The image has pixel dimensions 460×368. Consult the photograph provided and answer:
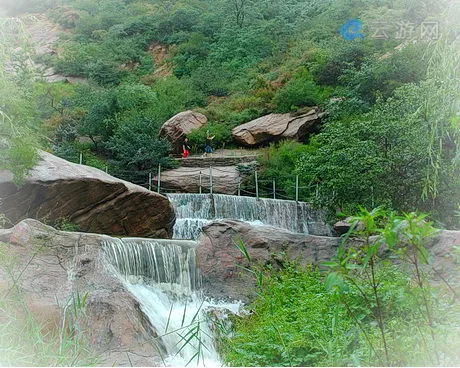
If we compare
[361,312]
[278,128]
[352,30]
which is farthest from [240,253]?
[352,30]

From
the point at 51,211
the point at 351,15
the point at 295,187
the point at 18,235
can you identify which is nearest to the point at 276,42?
the point at 351,15

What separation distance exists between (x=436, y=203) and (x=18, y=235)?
21.3ft

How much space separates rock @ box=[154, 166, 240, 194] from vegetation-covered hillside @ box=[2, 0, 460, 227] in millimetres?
643

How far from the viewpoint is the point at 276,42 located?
23.2 metres

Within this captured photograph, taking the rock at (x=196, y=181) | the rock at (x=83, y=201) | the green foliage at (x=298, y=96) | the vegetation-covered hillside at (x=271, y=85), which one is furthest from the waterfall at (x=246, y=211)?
the green foliage at (x=298, y=96)

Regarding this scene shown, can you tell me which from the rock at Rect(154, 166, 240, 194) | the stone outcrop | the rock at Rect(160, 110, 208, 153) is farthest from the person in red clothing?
the stone outcrop

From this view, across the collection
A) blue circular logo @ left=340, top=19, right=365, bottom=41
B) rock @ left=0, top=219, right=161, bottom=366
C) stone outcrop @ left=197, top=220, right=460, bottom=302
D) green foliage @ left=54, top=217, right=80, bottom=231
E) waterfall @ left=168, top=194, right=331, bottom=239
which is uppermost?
blue circular logo @ left=340, top=19, right=365, bottom=41

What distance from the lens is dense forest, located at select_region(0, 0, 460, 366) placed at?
2578 mm

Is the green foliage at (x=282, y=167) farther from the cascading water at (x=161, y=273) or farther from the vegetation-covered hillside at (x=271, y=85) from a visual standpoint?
the cascading water at (x=161, y=273)

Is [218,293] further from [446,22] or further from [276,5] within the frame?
[276,5]

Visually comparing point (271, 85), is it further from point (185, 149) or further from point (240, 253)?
point (240, 253)

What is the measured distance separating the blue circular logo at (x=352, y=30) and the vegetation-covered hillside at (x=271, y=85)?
72 mm

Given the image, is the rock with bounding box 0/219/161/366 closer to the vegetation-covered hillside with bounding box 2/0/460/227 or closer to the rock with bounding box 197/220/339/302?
the rock with bounding box 197/220/339/302

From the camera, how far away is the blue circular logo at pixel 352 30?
63.9ft
